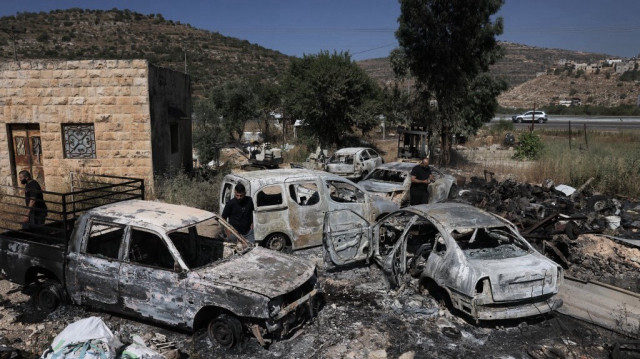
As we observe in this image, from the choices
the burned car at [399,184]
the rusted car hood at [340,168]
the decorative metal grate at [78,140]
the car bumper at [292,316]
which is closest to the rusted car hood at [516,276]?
the car bumper at [292,316]

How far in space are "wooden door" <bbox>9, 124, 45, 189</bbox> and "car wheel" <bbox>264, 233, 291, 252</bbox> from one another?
7944mm

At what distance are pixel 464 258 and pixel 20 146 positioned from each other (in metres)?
12.5

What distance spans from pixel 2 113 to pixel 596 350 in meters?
14.5

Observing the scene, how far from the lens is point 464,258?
5.69 m

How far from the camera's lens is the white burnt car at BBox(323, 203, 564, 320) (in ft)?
17.8

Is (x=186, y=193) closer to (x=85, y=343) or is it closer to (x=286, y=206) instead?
(x=286, y=206)

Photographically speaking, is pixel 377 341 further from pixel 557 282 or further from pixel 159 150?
pixel 159 150

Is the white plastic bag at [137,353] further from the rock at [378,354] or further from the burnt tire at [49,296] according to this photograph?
the rock at [378,354]

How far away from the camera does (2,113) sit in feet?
38.7

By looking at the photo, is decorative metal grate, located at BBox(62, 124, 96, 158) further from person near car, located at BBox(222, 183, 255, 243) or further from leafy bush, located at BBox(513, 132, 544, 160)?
leafy bush, located at BBox(513, 132, 544, 160)

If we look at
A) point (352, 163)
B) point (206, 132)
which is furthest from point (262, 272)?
point (206, 132)

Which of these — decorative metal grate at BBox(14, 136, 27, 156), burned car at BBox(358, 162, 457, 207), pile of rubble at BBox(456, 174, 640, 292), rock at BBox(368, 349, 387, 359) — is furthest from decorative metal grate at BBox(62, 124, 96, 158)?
pile of rubble at BBox(456, 174, 640, 292)

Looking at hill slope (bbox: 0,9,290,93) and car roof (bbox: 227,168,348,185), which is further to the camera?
hill slope (bbox: 0,9,290,93)

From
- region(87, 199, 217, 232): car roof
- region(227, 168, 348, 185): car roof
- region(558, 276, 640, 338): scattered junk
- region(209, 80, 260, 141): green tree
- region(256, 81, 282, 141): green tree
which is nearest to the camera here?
region(87, 199, 217, 232): car roof
